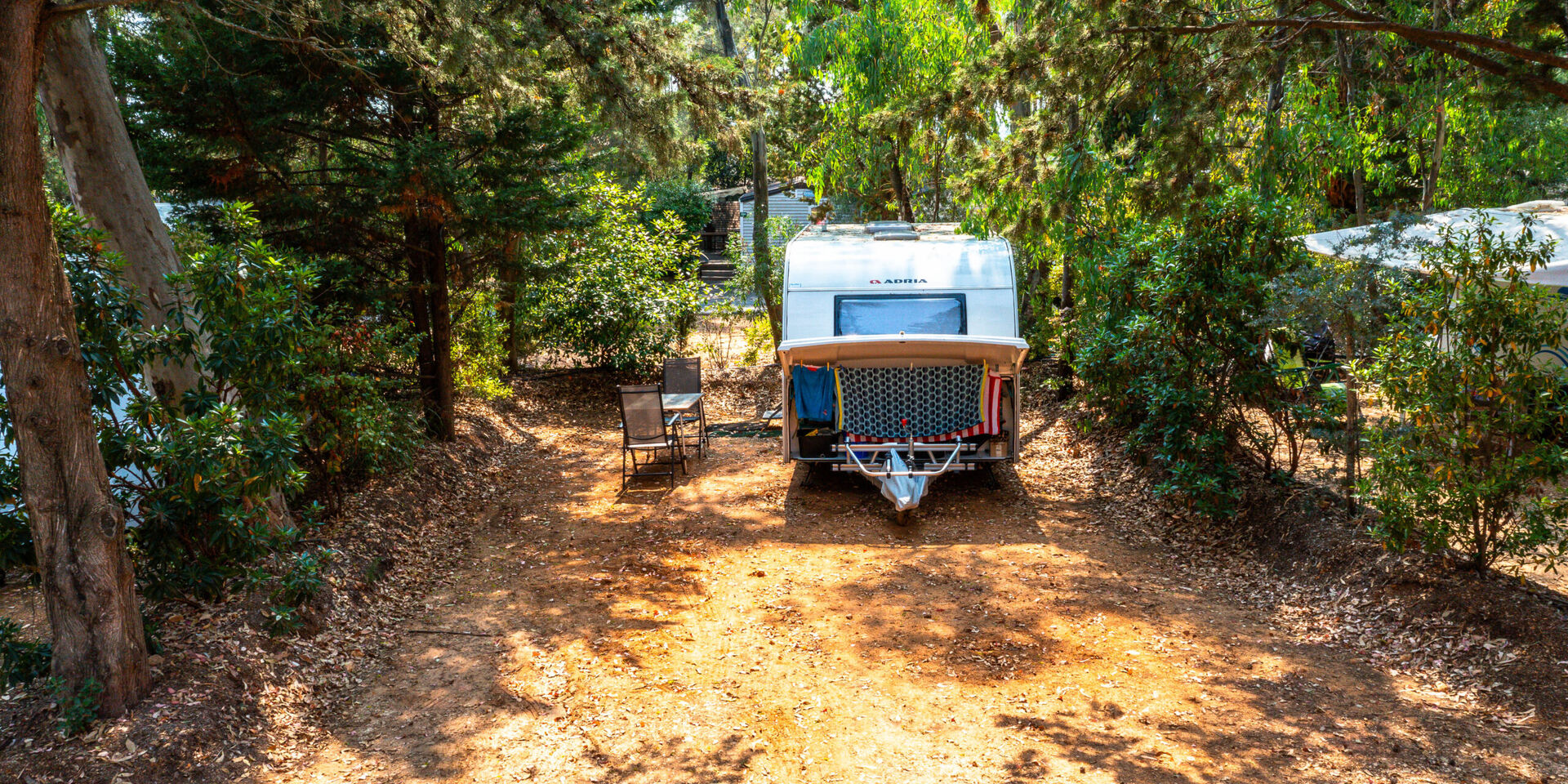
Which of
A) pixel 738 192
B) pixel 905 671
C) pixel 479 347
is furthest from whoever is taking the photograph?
pixel 738 192

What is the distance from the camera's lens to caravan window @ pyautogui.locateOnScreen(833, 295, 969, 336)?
9.51 m

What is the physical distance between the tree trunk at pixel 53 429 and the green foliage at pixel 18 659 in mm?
123

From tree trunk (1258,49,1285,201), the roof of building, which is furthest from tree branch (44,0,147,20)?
the roof of building

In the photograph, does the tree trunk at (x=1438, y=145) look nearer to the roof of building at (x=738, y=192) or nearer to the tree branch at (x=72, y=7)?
the tree branch at (x=72, y=7)

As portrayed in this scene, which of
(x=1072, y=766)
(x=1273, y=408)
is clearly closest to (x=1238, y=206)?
(x=1273, y=408)

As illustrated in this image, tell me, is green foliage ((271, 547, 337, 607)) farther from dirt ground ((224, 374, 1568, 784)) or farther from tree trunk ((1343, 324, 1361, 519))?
tree trunk ((1343, 324, 1361, 519))

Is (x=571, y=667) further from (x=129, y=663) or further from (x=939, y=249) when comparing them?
(x=939, y=249)

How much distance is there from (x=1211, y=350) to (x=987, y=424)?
2.17 m

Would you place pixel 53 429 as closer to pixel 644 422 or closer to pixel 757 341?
pixel 644 422

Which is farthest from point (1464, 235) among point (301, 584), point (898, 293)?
point (301, 584)

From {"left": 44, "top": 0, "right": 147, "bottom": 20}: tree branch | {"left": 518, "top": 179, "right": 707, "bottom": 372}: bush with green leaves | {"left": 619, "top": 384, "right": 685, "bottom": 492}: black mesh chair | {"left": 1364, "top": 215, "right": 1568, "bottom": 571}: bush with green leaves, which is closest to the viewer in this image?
{"left": 44, "top": 0, "right": 147, "bottom": 20}: tree branch

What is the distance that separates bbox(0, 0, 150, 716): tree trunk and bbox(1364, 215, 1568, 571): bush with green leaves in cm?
679

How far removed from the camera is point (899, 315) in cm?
963

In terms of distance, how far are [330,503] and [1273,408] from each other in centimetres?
753
